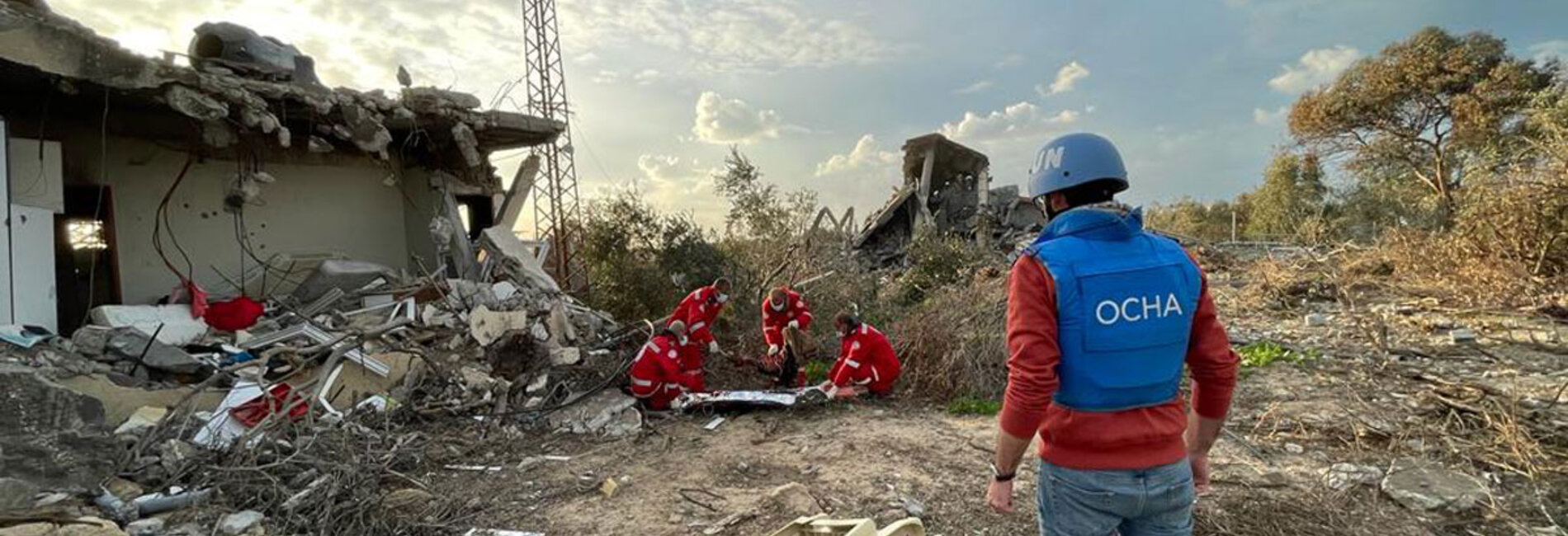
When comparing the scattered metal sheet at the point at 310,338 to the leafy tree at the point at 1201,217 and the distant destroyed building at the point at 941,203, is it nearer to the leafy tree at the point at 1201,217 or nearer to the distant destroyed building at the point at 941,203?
the distant destroyed building at the point at 941,203

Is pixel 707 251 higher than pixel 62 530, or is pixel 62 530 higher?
pixel 707 251

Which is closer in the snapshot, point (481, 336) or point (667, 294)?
point (481, 336)

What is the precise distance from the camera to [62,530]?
3.19 metres

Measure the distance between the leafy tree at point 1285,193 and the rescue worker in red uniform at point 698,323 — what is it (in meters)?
19.9

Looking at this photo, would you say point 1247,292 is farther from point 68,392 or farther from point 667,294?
point 68,392

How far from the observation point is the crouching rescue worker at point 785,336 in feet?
24.4

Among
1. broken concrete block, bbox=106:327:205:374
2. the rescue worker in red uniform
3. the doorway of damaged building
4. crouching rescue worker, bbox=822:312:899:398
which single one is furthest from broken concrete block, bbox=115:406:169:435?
crouching rescue worker, bbox=822:312:899:398

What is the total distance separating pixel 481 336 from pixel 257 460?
9.61 ft

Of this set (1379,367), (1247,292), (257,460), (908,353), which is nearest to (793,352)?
(908,353)

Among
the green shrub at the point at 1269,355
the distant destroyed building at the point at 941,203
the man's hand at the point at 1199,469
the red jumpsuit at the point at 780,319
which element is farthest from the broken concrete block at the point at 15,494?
the distant destroyed building at the point at 941,203

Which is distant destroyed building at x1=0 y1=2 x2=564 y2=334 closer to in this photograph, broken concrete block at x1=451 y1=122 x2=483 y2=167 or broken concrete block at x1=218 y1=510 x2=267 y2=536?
broken concrete block at x1=451 y1=122 x2=483 y2=167

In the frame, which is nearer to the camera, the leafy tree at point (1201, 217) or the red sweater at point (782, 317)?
the red sweater at point (782, 317)

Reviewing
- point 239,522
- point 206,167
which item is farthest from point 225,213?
point 239,522

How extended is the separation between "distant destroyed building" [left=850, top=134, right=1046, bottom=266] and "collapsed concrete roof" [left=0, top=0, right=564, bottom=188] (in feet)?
30.9
